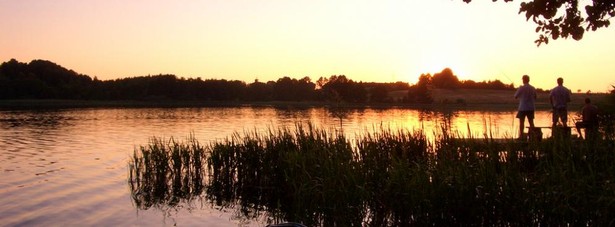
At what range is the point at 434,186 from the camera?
11.9 metres

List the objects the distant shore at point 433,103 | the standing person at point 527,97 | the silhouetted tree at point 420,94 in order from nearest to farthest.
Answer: the standing person at point 527,97 → the distant shore at point 433,103 → the silhouetted tree at point 420,94

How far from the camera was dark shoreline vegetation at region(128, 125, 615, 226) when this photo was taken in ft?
36.3

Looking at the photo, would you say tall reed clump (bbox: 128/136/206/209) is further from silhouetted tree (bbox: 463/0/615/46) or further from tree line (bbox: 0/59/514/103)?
tree line (bbox: 0/59/514/103)

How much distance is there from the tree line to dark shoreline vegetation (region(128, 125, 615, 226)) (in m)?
130

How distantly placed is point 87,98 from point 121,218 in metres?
154

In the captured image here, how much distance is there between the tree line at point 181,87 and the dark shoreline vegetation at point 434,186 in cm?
12991

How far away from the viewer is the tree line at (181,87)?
15025 cm

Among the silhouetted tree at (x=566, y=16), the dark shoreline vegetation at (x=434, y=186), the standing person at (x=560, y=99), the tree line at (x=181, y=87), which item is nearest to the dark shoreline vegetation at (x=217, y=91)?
the tree line at (x=181, y=87)

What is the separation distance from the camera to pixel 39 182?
2228 centimetres

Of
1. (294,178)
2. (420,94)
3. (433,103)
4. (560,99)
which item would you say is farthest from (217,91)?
(294,178)

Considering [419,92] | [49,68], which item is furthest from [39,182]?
[49,68]

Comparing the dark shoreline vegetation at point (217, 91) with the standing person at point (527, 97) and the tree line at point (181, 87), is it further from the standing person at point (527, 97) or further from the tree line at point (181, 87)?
the standing person at point (527, 97)

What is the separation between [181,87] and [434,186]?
171 meters

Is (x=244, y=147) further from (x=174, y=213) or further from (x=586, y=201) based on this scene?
(x=586, y=201)
